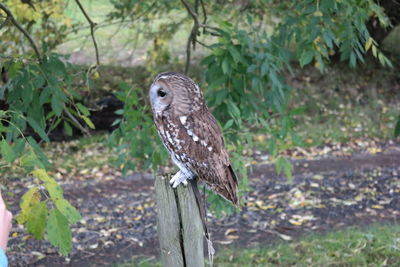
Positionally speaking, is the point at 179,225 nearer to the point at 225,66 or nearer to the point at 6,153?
the point at 6,153

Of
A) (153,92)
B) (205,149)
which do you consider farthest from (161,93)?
(205,149)

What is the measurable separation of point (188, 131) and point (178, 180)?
0.76ft

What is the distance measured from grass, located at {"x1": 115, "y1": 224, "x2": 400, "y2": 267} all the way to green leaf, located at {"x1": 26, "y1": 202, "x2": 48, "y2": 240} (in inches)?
120

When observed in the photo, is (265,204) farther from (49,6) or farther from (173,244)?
(173,244)

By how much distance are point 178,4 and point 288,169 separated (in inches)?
132

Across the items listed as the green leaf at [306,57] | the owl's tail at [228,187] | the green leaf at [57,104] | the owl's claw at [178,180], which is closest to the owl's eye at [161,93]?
the owl's claw at [178,180]

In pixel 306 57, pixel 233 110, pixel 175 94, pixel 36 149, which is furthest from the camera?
pixel 306 57

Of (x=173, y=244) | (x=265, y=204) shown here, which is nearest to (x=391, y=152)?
(x=265, y=204)

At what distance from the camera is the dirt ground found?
19.9ft

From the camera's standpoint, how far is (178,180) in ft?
8.61

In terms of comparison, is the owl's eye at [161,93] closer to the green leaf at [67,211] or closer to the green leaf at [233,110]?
the green leaf at [67,211]

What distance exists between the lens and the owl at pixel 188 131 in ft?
8.39

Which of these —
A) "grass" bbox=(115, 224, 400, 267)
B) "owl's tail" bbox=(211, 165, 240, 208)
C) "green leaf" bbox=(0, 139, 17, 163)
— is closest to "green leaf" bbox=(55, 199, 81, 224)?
"green leaf" bbox=(0, 139, 17, 163)

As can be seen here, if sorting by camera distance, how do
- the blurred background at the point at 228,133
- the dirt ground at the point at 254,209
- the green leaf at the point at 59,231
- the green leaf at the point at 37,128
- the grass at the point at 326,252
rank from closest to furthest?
the green leaf at the point at 59,231
the green leaf at the point at 37,128
the blurred background at the point at 228,133
the grass at the point at 326,252
the dirt ground at the point at 254,209
